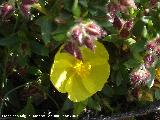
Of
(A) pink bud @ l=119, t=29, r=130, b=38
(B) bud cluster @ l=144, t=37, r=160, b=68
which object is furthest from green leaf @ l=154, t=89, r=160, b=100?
(A) pink bud @ l=119, t=29, r=130, b=38

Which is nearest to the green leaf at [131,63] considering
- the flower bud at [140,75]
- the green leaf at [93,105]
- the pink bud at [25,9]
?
the flower bud at [140,75]

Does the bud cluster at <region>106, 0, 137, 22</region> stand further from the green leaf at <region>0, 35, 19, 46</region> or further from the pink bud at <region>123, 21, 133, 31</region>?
the green leaf at <region>0, 35, 19, 46</region>

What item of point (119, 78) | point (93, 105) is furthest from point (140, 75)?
point (93, 105)

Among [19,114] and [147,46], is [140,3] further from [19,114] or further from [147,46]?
[19,114]

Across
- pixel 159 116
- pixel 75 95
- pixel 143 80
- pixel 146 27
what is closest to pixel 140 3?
pixel 146 27

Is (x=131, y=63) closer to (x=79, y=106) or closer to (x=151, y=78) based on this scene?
(x=151, y=78)

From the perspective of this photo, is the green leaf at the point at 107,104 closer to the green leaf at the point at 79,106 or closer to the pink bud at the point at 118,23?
the green leaf at the point at 79,106
